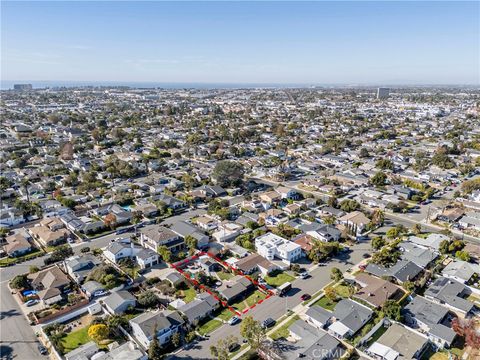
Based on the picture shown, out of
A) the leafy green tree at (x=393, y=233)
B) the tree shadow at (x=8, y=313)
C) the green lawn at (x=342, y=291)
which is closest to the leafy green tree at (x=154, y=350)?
the tree shadow at (x=8, y=313)

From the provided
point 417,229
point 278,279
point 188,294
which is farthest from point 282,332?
point 417,229

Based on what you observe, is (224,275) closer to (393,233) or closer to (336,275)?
(336,275)

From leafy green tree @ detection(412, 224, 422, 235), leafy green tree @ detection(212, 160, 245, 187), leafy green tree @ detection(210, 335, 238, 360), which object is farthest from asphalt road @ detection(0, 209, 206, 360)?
leafy green tree @ detection(412, 224, 422, 235)

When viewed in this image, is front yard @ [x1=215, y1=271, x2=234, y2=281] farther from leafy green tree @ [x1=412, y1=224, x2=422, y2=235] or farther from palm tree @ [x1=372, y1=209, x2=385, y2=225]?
leafy green tree @ [x1=412, y1=224, x2=422, y2=235]

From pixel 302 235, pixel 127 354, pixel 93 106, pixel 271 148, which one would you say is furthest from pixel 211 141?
pixel 93 106

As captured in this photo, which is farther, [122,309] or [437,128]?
[437,128]

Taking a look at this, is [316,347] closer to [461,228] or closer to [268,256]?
[268,256]
